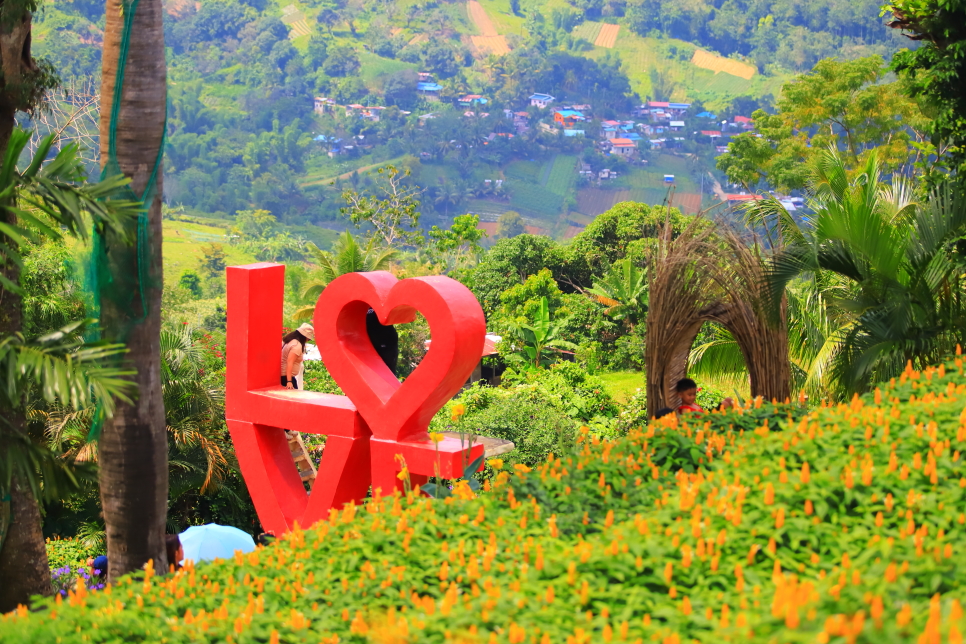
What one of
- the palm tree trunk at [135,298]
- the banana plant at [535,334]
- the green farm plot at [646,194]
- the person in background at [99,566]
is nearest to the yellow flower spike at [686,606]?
the palm tree trunk at [135,298]

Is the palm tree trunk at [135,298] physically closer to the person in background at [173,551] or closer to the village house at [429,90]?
the person in background at [173,551]

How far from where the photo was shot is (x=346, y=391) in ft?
22.6

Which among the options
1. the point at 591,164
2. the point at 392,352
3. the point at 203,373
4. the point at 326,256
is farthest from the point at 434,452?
the point at 591,164

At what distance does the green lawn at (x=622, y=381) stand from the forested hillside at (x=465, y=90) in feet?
251

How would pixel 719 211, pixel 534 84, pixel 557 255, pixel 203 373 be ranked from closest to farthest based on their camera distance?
1. pixel 719 211
2. pixel 203 373
3. pixel 557 255
4. pixel 534 84

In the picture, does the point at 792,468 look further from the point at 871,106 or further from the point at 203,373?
the point at 871,106

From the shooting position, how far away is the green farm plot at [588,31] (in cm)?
14550

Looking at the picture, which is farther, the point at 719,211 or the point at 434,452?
the point at 719,211

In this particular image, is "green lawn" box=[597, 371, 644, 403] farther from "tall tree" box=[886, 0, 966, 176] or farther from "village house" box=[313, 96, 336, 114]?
"village house" box=[313, 96, 336, 114]

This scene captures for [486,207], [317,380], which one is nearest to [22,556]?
[317,380]

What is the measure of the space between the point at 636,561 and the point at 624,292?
22.7 metres

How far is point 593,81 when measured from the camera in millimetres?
135625

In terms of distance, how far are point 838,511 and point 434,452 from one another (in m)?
3.48

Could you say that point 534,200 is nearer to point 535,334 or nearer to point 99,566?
point 535,334
